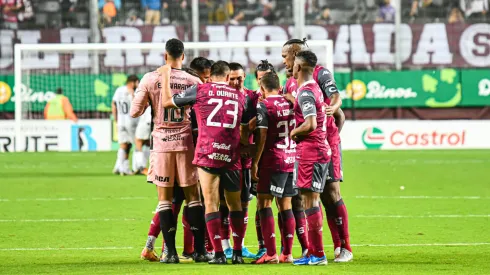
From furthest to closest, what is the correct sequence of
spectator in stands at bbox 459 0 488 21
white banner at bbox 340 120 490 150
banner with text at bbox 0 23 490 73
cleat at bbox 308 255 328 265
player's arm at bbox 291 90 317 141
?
spectator in stands at bbox 459 0 488 21, banner with text at bbox 0 23 490 73, white banner at bbox 340 120 490 150, cleat at bbox 308 255 328 265, player's arm at bbox 291 90 317 141

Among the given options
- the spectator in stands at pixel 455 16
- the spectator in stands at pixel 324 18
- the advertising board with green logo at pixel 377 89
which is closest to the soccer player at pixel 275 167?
the advertising board with green logo at pixel 377 89

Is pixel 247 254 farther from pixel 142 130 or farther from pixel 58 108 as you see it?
pixel 58 108

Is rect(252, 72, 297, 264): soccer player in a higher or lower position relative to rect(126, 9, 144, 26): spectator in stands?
lower

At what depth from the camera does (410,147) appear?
28.3 metres

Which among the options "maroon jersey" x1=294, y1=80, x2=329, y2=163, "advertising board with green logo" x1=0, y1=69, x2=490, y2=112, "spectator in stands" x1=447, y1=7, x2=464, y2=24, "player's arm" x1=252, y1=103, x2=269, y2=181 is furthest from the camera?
"spectator in stands" x1=447, y1=7, x2=464, y2=24

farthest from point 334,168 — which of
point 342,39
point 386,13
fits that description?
point 386,13

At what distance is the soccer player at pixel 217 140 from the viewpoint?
9125 millimetres

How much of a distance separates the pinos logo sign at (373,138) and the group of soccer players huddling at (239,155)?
18.6m

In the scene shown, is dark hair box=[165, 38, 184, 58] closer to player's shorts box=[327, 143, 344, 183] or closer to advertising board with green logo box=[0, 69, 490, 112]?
player's shorts box=[327, 143, 344, 183]

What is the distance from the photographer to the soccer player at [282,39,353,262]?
30.9ft

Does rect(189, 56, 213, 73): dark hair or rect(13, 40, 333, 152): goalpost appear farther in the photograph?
rect(13, 40, 333, 152): goalpost

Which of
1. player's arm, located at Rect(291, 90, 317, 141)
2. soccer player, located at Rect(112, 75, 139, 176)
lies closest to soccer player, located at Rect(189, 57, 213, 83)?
player's arm, located at Rect(291, 90, 317, 141)

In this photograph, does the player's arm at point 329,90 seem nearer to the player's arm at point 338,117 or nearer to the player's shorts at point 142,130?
the player's arm at point 338,117

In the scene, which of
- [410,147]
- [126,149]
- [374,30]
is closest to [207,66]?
[126,149]
